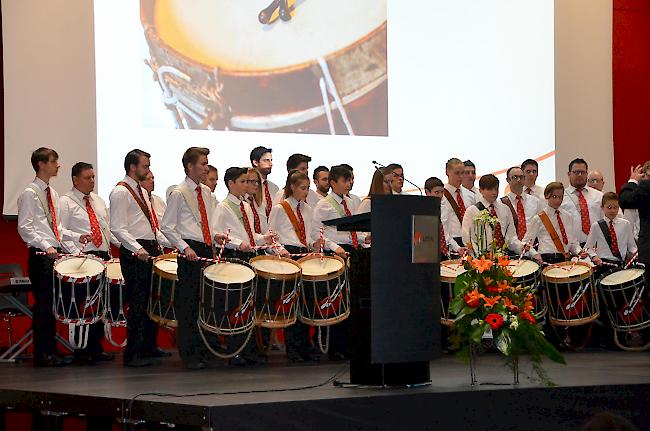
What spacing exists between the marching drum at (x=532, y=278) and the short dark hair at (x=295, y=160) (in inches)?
76.1

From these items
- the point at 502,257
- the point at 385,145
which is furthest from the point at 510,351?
the point at 385,145

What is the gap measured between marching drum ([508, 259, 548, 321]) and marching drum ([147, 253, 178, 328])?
8.94ft

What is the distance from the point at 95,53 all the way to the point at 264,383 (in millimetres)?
4491

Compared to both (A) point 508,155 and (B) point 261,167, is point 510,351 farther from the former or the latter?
(A) point 508,155

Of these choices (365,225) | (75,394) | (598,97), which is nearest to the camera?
(75,394)

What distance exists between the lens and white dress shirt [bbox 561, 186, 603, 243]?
32.7ft

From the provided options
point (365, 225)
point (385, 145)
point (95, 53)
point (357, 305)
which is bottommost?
→ point (357, 305)

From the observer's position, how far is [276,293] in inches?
309

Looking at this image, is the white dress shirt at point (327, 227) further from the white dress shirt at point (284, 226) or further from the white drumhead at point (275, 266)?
the white drumhead at point (275, 266)

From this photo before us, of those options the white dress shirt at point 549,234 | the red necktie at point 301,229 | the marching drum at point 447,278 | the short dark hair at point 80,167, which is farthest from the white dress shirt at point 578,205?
the short dark hair at point 80,167

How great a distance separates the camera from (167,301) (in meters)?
7.77

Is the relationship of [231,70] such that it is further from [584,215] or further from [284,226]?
[584,215]

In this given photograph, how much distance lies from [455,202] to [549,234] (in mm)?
882

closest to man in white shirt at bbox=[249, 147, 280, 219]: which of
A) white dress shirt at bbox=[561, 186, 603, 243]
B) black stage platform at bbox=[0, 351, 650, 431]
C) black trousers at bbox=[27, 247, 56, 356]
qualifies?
black trousers at bbox=[27, 247, 56, 356]
